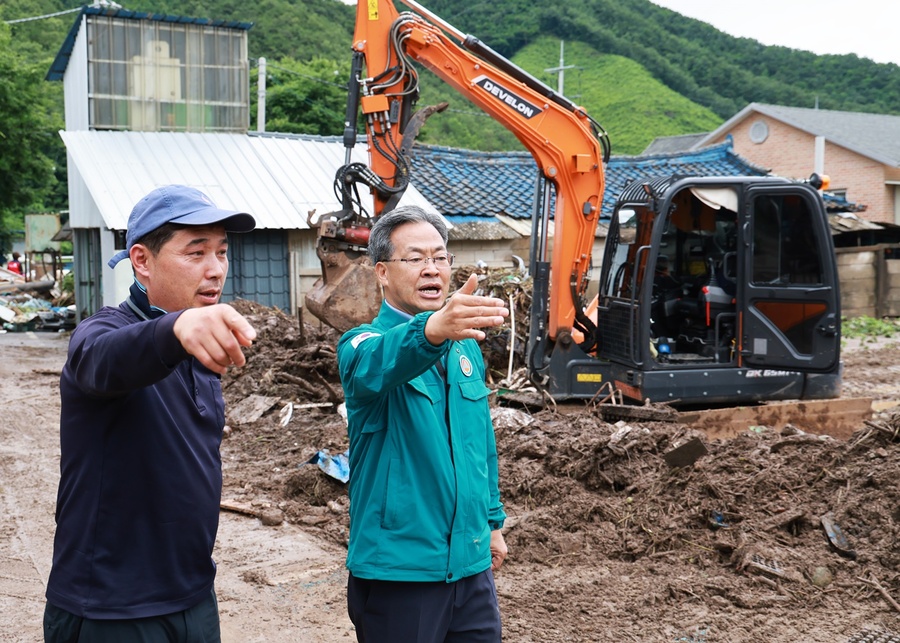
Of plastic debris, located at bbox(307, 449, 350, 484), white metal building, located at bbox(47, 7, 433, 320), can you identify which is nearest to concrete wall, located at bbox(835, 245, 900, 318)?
white metal building, located at bbox(47, 7, 433, 320)

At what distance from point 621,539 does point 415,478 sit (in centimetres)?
352

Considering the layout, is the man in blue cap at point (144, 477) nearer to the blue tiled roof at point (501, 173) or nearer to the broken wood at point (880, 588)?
the broken wood at point (880, 588)

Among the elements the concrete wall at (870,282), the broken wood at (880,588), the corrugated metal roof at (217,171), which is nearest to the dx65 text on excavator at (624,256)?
→ the broken wood at (880,588)

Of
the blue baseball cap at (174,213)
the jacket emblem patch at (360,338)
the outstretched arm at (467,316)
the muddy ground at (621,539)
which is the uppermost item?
the blue baseball cap at (174,213)

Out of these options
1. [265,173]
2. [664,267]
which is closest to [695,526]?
[664,267]

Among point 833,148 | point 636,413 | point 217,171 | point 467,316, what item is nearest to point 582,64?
point 833,148

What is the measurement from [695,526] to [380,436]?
3.69m

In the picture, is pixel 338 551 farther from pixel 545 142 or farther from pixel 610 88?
pixel 610 88

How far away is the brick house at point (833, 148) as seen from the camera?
30016 mm

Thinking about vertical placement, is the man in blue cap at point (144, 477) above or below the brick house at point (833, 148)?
below

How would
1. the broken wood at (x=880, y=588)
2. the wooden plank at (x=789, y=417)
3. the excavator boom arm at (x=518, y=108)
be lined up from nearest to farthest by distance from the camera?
the broken wood at (x=880, y=588) < the wooden plank at (x=789, y=417) < the excavator boom arm at (x=518, y=108)

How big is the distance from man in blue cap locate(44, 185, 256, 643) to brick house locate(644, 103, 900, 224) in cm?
2697

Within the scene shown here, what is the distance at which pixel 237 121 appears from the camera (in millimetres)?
19328

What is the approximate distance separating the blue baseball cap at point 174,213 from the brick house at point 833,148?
26890mm
